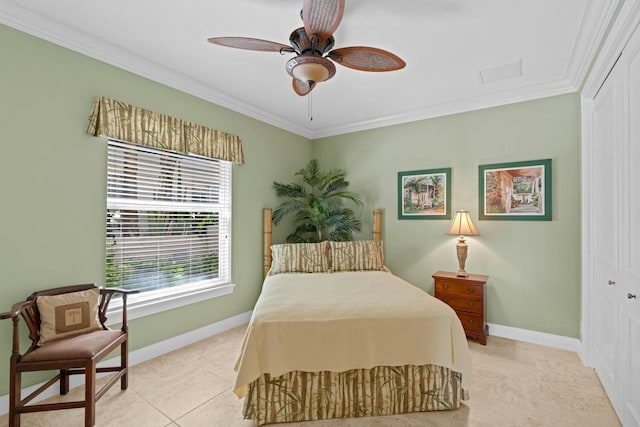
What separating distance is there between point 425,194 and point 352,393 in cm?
253

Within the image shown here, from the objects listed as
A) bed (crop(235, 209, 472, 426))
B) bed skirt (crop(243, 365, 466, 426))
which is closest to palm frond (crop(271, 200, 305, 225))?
bed (crop(235, 209, 472, 426))

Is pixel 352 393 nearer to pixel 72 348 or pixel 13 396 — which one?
pixel 72 348

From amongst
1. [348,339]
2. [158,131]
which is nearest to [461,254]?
[348,339]

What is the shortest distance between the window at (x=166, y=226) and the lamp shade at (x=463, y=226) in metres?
2.52

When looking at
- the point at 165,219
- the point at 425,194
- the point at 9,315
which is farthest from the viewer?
the point at 425,194

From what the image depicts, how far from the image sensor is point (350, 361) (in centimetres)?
187

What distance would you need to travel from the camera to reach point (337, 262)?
3.46m

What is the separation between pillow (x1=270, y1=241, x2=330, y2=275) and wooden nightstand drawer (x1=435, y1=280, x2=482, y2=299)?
48.9 inches

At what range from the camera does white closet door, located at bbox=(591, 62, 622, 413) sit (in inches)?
76.7

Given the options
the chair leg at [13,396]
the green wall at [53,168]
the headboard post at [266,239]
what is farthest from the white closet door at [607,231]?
the chair leg at [13,396]

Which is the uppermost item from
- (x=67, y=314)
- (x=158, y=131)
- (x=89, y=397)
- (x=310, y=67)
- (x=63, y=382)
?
(x=310, y=67)

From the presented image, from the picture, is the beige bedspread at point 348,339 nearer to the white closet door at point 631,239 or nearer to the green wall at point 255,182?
the white closet door at point 631,239

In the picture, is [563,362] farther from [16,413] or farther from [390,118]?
[16,413]

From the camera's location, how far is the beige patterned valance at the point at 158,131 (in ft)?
7.70
